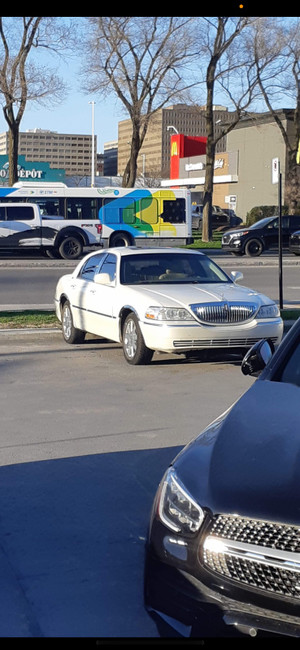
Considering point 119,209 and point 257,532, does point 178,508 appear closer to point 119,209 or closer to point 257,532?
point 257,532

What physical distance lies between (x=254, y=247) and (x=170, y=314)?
79.9 ft

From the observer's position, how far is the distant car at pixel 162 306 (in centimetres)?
1040

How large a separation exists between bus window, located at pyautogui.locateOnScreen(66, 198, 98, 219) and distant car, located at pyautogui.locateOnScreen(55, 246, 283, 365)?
70.7ft

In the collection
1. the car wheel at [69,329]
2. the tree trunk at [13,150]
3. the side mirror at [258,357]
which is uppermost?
the tree trunk at [13,150]

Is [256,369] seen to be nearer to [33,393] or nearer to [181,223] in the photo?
[33,393]

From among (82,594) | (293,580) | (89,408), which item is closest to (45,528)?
(82,594)

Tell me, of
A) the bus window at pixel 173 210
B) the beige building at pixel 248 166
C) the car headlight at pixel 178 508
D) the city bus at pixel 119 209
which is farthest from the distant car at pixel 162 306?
the beige building at pixel 248 166

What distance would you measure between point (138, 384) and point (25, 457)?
3.21 meters

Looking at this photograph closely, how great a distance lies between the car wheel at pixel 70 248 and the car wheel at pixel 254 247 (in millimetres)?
6397

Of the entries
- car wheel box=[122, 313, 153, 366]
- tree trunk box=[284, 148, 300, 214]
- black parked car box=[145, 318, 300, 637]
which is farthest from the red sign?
black parked car box=[145, 318, 300, 637]

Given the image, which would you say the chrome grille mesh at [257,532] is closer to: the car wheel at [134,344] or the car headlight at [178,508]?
the car headlight at [178,508]

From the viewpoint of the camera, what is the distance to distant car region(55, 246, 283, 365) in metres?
10.4

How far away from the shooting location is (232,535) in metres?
3.39

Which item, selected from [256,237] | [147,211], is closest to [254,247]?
[256,237]
